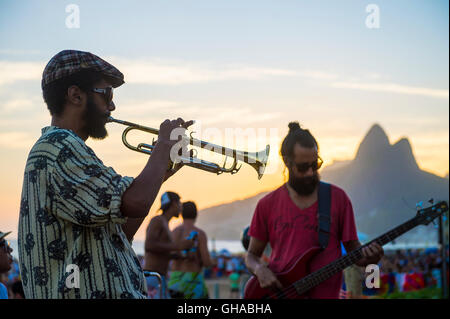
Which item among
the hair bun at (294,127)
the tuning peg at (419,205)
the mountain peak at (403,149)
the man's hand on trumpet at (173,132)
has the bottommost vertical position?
the tuning peg at (419,205)

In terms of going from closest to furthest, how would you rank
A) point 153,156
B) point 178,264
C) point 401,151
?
point 153,156
point 178,264
point 401,151

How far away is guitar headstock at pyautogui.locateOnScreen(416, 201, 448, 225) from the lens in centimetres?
491

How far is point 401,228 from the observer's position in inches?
187

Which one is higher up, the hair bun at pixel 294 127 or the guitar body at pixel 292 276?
the hair bun at pixel 294 127

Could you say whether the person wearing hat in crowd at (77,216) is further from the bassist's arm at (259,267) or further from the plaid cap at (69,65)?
the bassist's arm at (259,267)

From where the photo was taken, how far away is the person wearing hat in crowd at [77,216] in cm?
268

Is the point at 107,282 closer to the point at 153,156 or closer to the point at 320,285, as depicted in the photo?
the point at 153,156

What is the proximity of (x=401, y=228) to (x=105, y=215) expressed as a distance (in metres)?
2.73

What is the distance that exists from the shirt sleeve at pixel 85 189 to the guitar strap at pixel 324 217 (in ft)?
6.73

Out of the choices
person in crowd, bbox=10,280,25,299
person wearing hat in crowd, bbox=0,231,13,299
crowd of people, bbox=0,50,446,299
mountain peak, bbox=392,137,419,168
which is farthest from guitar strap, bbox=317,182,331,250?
mountain peak, bbox=392,137,419,168

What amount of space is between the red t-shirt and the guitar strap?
3cm

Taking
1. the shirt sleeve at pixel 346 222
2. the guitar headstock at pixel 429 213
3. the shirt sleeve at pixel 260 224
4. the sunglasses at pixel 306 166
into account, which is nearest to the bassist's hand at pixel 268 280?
the shirt sleeve at pixel 260 224

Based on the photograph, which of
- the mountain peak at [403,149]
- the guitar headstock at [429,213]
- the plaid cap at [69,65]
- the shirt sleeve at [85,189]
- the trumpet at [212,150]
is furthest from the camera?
the mountain peak at [403,149]
